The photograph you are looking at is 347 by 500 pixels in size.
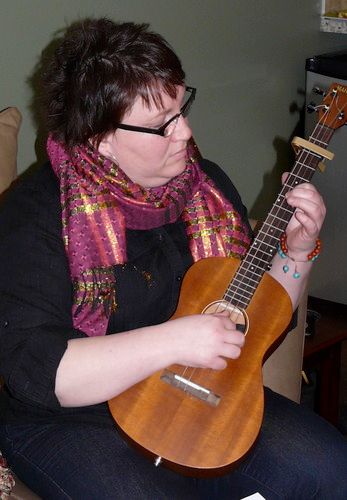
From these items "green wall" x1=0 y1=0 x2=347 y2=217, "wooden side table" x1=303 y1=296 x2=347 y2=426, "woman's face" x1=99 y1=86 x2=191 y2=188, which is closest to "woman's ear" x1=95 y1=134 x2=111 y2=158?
"woman's face" x1=99 y1=86 x2=191 y2=188

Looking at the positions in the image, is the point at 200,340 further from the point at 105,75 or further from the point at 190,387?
the point at 105,75

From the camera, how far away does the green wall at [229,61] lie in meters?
1.90

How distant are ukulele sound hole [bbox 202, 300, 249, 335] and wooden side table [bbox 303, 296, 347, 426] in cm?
57

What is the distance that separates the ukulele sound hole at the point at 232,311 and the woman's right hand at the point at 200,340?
12 cm

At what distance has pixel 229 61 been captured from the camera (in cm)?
243

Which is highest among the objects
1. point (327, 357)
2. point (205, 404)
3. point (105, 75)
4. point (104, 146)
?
point (105, 75)

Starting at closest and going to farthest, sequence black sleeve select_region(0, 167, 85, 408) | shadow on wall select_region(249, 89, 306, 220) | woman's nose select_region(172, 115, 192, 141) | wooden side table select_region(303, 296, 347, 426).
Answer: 1. black sleeve select_region(0, 167, 85, 408)
2. woman's nose select_region(172, 115, 192, 141)
3. wooden side table select_region(303, 296, 347, 426)
4. shadow on wall select_region(249, 89, 306, 220)

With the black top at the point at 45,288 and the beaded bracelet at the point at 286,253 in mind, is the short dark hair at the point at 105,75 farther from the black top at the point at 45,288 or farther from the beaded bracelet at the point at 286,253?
the beaded bracelet at the point at 286,253

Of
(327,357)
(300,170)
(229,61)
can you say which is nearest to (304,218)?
(300,170)

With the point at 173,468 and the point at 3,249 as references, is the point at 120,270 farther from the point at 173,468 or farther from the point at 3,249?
the point at 173,468

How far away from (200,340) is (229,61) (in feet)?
4.44

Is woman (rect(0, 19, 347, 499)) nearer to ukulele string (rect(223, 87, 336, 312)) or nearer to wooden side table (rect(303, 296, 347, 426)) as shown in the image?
ukulele string (rect(223, 87, 336, 312))

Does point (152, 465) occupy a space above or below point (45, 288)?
below

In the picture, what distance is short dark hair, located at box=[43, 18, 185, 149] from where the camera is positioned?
52.4 inches
